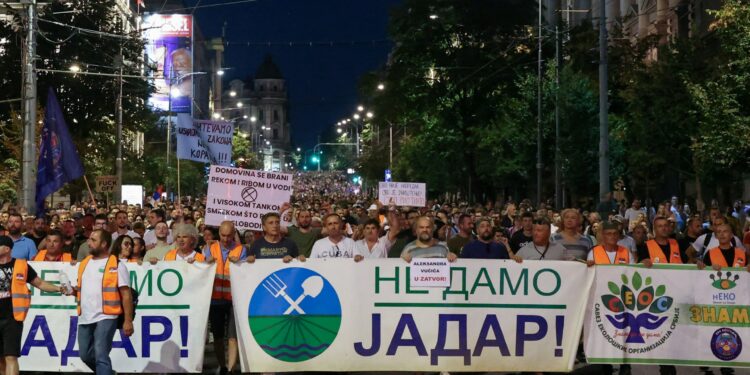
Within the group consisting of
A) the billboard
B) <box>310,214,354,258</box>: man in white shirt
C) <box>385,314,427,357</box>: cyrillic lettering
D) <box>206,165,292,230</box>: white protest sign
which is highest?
the billboard

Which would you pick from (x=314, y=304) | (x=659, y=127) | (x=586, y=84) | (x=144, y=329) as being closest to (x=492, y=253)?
(x=314, y=304)

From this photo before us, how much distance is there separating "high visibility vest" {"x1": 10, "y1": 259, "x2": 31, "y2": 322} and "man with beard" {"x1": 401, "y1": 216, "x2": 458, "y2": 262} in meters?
3.27

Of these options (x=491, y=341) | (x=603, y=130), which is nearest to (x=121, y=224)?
(x=491, y=341)

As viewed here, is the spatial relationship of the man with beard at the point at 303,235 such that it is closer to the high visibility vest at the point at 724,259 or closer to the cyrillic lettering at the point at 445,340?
the cyrillic lettering at the point at 445,340

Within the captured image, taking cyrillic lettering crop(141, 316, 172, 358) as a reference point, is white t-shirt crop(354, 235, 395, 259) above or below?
above

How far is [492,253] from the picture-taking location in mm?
11594

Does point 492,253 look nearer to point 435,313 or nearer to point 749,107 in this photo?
point 435,313

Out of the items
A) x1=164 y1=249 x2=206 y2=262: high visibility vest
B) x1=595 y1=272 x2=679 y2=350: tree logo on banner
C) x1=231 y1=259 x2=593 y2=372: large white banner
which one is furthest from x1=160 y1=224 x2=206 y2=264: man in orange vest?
x1=595 y1=272 x2=679 y2=350: tree logo on banner

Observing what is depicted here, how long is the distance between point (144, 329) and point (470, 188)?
44095 millimetres

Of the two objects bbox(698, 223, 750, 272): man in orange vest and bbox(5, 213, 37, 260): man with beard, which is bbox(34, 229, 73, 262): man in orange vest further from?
bbox(698, 223, 750, 272): man in orange vest

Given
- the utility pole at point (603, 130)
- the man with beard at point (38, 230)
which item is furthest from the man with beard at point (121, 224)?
the utility pole at point (603, 130)

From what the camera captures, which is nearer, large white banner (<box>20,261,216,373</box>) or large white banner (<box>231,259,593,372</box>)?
large white banner (<box>231,259,593,372</box>)

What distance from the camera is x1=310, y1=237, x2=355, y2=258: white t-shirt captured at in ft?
38.7

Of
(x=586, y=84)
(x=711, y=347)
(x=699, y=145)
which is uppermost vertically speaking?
(x=586, y=84)
